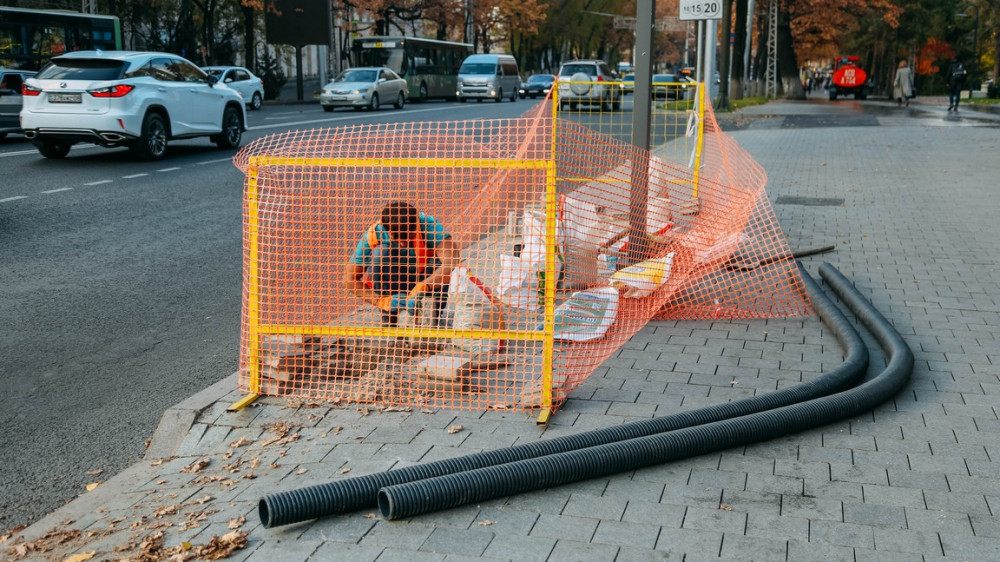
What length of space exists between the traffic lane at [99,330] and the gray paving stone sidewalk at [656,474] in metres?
0.37

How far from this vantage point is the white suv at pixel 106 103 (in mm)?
16156

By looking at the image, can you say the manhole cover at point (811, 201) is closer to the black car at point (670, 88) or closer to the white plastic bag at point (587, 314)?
the black car at point (670, 88)

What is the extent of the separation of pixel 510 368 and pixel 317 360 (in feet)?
3.24

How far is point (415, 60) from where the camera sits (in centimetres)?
4753

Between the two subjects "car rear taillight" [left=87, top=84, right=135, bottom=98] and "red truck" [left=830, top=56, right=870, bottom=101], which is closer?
"car rear taillight" [left=87, top=84, right=135, bottom=98]

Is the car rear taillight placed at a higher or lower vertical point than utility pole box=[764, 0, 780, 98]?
lower

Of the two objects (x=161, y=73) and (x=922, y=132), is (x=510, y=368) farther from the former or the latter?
(x=922, y=132)

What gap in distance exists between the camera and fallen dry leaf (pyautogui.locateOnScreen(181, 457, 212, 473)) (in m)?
4.13

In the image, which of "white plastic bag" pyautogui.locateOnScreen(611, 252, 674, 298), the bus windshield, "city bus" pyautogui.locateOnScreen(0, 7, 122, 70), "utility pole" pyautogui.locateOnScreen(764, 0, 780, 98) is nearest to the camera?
"white plastic bag" pyautogui.locateOnScreen(611, 252, 674, 298)

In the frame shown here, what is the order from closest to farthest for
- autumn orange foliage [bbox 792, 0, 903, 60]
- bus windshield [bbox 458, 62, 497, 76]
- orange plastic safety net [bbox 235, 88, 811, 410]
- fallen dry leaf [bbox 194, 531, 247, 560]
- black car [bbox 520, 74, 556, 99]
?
fallen dry leaf [bbox 194, 531, 247, 560] → orange plastic safety net [bbox 235, 88, 811, 410] → bus windshield [bbox 458, 62, 497, 76] → autumn orange foliage [bbox 792, 0, 903, 60] → black car [bbox 520, 74, 556, 99]

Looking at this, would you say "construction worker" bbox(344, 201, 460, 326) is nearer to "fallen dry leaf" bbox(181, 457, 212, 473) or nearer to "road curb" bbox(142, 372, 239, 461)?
"road curb" bbox(142, 372, 239, 461)

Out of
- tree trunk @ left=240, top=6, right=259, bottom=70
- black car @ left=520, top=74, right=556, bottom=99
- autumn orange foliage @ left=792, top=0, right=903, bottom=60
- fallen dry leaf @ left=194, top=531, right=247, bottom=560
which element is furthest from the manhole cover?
autumn orange foliage @ left=792, top=0, right=903, bottom=60

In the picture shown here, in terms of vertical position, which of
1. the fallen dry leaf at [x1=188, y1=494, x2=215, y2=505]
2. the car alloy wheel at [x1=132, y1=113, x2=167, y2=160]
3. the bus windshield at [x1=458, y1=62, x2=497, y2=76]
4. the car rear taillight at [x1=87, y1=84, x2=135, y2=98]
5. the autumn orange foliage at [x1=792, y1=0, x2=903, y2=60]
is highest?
the autumn orange foliage at [x1=792, y1=0, x2=903, y2=60]

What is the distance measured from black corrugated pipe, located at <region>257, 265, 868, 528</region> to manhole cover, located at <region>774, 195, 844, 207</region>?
6.79 meters
